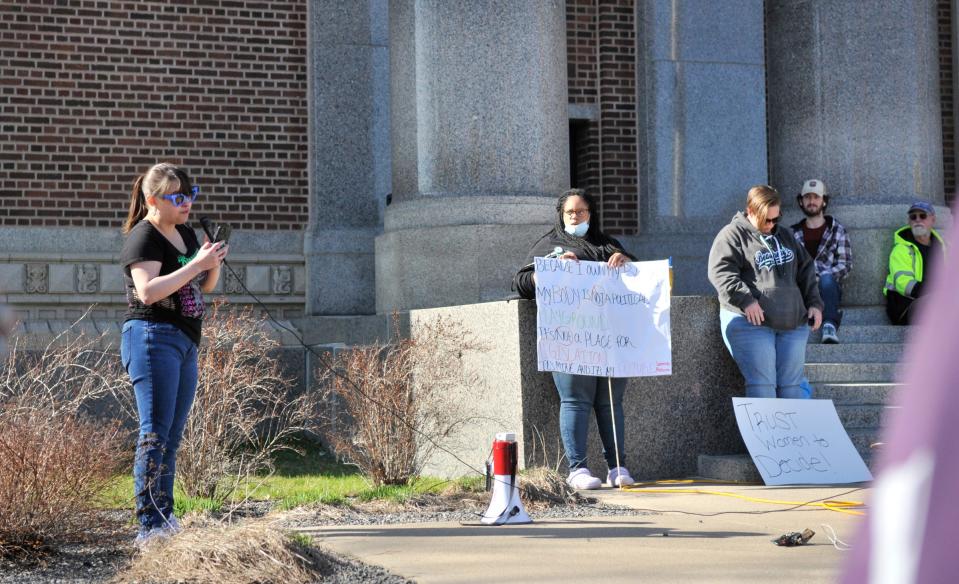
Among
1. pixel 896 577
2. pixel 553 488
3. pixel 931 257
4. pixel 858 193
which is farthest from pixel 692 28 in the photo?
pixel 896 577

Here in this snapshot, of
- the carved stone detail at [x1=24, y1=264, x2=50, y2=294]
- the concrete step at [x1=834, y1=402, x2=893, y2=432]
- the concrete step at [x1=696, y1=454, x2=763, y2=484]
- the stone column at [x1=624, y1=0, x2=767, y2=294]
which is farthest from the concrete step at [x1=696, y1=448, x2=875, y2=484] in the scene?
the carved stone detail at [x1=24, y1=264, x2=50, y2=294]

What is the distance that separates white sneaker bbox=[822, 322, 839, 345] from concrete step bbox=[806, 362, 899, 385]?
0.48 metres

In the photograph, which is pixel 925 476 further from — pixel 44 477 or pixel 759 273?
pixel 759 273

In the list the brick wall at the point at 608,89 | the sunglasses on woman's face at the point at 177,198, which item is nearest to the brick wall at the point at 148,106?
the brick wall at the point at 608,89

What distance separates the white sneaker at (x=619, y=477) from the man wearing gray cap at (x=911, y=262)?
14.0 ft

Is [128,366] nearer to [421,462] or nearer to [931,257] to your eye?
[421,462]

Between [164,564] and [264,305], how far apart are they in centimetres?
728

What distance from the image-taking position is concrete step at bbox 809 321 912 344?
10586 mm

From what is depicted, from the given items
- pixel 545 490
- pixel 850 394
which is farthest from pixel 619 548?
pixel 850 394

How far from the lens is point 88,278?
11516 millimetres

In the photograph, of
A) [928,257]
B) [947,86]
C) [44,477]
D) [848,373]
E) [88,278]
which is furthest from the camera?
[947,86]

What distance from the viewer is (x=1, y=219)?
11477 millimetres

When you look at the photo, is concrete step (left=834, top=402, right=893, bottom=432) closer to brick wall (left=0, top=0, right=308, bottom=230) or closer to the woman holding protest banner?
the woman holding protest banner

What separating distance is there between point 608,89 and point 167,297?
864cm
